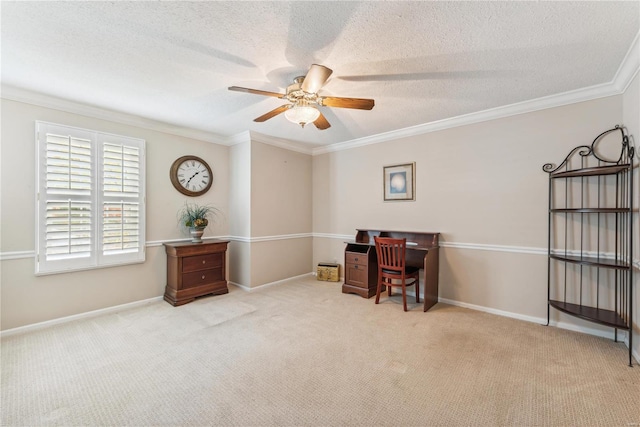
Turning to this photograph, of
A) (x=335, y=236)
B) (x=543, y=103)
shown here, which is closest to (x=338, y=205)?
(x=335, y=236)

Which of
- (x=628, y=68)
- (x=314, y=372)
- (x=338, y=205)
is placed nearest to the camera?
→ (x=314, y=372)

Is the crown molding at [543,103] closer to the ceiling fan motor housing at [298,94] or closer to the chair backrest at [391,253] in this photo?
the chair backrest at [391,253]

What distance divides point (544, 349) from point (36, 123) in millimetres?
5475

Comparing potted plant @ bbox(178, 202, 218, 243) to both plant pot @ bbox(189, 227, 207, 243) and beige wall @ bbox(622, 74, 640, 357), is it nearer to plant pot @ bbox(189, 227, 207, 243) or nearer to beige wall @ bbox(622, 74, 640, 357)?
plant pot @ bbox(189, 227, 207, 243)

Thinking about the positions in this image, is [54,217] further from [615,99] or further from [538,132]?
[615,99]

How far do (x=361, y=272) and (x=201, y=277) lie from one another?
7.45 feet

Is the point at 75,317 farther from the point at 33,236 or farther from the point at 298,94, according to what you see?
the point at 298,94

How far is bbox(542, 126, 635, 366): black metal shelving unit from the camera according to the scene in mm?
2557

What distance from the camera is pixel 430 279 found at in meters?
3.53

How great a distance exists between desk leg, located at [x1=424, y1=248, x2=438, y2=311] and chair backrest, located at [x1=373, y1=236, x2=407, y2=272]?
1.00 feet

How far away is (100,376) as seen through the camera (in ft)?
6.93

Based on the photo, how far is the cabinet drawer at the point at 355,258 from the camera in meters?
4.05

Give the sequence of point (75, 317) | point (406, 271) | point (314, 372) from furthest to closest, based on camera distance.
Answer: point (406, 271) < point (75, 317) < point (314, 372)

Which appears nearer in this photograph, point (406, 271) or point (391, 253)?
point (391, 253)
